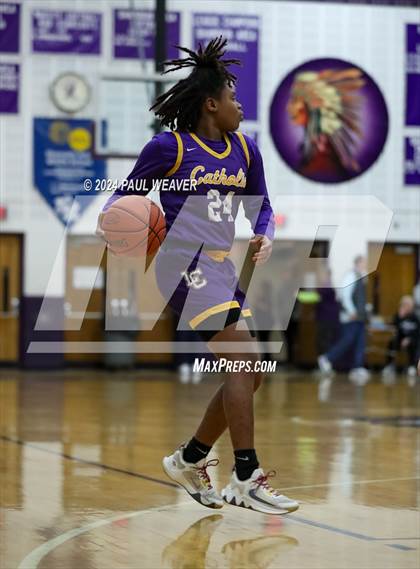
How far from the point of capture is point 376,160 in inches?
849

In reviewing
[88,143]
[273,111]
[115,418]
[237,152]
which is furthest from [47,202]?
[237,152]

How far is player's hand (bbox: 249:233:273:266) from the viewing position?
209 inches

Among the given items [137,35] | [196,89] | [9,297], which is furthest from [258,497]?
[137,35]

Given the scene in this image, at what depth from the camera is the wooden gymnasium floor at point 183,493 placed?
4.69m

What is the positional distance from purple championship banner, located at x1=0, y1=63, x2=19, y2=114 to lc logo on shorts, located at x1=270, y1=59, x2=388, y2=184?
14.5 ft

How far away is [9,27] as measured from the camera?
20.3 m

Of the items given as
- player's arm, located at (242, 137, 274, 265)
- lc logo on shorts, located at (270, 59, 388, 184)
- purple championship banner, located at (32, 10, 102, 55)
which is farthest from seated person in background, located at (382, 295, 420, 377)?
player's arm, located at (242, 137, 274, 265)

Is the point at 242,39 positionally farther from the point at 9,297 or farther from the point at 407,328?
the point at 9,297

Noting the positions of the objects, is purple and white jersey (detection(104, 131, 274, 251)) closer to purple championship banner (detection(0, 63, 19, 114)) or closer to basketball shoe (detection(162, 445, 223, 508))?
basketball shoe (detection(162, 445, 223, 508))

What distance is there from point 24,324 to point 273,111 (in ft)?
18.6

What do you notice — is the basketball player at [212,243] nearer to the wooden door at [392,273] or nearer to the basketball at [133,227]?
the basketball at [133,227]

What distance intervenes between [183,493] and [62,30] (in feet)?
50.4

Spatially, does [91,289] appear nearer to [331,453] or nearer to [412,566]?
[331,453]

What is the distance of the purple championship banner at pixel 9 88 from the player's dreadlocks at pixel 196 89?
15.2 m
